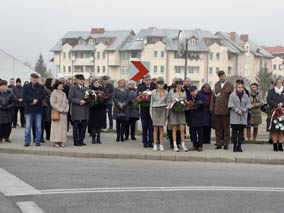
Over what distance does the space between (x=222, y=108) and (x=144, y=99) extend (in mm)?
2294

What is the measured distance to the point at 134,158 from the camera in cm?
1434

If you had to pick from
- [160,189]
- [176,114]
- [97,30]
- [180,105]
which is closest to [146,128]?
[176,114]

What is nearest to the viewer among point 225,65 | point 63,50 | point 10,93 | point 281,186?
point 281,186

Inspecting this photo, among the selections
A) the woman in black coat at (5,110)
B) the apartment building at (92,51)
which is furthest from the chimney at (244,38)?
the woman in black coat at (5,110)

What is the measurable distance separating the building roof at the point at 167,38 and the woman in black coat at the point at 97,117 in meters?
86.0

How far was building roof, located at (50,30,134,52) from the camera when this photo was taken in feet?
357

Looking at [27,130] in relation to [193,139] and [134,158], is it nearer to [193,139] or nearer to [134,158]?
[134,158]

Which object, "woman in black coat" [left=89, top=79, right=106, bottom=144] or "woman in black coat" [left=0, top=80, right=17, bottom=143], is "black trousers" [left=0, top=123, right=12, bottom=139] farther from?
"woman in black coat" [left=89, top=79, right=106, bottom=144]

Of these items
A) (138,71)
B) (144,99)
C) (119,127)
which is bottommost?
(119,127)

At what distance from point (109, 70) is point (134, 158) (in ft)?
322

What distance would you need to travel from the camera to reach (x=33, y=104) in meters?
15.7

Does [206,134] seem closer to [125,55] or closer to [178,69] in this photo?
[178,69]

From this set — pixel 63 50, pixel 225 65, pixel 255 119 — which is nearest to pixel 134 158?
pixel 255 119

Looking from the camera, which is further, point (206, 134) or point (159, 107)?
point (206, 134)
